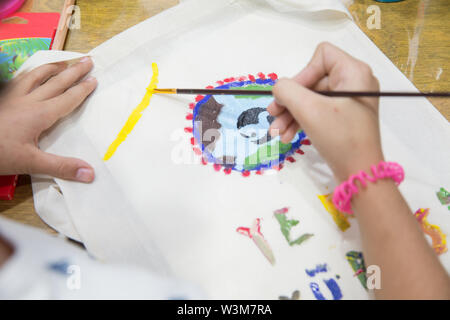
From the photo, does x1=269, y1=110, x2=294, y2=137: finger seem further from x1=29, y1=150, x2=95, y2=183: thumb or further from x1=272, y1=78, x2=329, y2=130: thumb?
x1=29, y1=150, x2=95, y2=183: thumb

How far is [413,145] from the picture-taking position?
2.21 feet

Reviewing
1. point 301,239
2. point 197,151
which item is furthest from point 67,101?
point 301,239

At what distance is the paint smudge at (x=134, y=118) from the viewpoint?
26.3 inches

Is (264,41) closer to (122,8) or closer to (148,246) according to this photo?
(122,8)

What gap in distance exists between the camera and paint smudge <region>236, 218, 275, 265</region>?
0.57 m

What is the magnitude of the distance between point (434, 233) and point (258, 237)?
0.99ft

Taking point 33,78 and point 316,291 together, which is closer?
point 316,291

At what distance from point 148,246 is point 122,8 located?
2.09 ft

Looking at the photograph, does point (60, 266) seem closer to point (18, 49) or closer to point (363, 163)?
point (363, 163)

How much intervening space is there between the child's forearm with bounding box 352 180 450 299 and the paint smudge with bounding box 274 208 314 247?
0.12 m

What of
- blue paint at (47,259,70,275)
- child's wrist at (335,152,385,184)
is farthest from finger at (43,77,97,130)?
child's wrist at (335,152,385,184)

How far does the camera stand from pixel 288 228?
600mm
